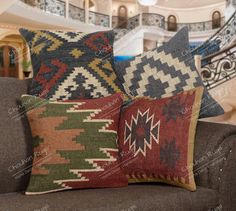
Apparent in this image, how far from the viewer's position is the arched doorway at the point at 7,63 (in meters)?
12.4

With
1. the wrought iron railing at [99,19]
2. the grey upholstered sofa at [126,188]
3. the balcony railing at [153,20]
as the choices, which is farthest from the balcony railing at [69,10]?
the grey upholstered sofa at [126,188]

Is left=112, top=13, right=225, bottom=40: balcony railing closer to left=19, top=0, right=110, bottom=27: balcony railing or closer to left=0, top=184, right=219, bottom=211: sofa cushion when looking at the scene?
left=19, top=0, right=110, bottom=27: balcony railing

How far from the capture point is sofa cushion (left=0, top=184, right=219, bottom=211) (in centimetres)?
125

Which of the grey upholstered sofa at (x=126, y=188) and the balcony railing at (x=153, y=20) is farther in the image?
the balcony railing at (x=153, y=20)

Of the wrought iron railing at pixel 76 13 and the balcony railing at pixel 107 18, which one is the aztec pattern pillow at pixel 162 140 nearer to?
the balcony railing at pixel 107 18

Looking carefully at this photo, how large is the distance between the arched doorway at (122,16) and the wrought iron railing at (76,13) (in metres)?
2.78

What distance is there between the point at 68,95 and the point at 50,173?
41 centimetres

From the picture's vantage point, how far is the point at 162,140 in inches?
59.0

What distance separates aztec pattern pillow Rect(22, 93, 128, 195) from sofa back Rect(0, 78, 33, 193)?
110 mm

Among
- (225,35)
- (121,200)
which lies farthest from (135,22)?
(121,200)

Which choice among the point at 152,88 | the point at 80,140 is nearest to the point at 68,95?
the point at 80,140

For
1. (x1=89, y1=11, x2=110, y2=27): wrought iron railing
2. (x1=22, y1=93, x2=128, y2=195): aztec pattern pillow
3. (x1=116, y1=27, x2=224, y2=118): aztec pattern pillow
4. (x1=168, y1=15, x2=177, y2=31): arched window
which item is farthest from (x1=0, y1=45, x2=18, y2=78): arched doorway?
(x1=22, y1=93, x2=128, y2=195): aztec pattern pillow

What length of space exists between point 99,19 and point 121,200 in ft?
41.3

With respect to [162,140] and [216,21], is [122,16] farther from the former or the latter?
[162,140]
